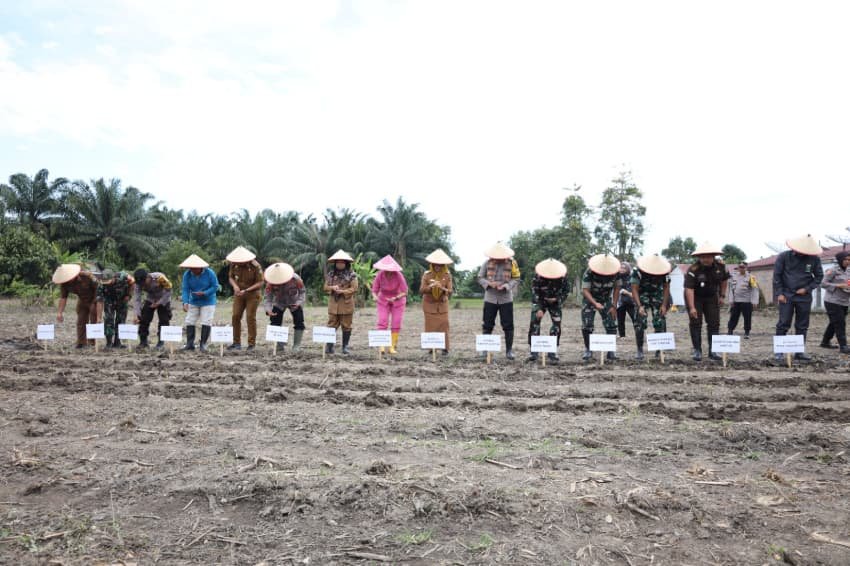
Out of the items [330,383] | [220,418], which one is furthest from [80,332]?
[220,418]

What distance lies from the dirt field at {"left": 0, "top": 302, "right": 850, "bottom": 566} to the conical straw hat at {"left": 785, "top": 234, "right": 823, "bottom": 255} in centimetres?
212

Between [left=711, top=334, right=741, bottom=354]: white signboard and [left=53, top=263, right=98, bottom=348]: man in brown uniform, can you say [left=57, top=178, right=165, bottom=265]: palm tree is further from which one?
[left=711, top=334, right=741, bottom=354]: white signboard

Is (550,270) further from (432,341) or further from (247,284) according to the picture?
(247,284)

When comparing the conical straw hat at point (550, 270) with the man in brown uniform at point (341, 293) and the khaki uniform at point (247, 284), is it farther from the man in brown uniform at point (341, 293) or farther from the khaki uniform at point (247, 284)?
the khaki uniform at point (247, 284)

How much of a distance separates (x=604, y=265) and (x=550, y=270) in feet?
2.47

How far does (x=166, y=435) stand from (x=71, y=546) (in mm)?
1662

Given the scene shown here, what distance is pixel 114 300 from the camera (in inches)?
393

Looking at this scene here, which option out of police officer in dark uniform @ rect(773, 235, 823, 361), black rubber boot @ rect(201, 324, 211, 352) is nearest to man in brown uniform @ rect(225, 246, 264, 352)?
black rubber boot @ rect(201, 324, 211, 352)

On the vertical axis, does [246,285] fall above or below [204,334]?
above

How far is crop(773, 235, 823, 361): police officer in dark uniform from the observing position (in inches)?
325

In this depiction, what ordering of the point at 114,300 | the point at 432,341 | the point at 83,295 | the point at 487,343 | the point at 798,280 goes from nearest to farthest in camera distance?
the point at 487,343 → the point at 798,280 → the point at 432,341 → the point at 114,300 → the point at 83,295

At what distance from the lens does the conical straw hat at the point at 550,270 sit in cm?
843

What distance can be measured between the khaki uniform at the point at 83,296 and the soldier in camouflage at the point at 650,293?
8.70 metres

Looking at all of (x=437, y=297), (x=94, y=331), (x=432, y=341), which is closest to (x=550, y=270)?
(x=437, y=297)
